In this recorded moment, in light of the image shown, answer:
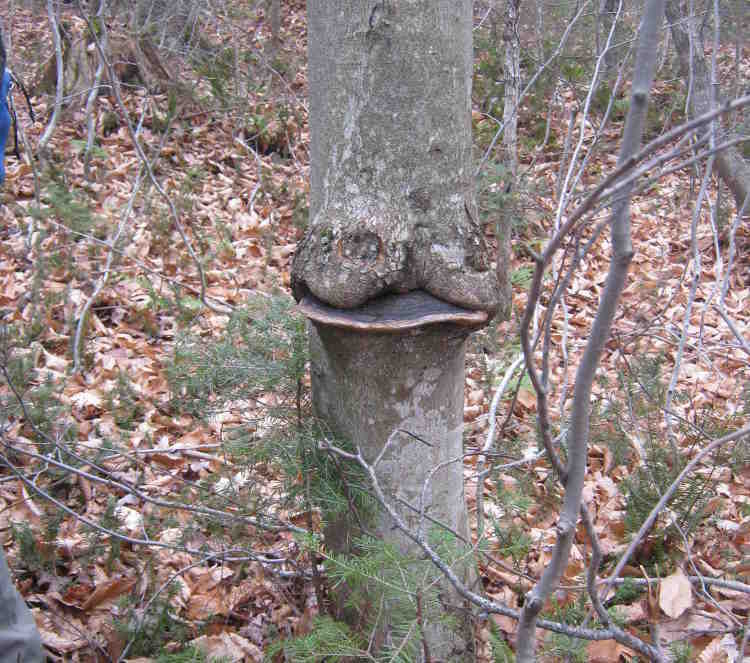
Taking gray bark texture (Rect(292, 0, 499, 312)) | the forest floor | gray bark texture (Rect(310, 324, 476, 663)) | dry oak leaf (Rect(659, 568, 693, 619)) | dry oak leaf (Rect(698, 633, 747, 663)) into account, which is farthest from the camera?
the forest floor

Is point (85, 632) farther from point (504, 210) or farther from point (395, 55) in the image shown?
point (504, 210)

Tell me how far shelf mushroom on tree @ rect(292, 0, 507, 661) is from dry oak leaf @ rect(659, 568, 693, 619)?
1076mm

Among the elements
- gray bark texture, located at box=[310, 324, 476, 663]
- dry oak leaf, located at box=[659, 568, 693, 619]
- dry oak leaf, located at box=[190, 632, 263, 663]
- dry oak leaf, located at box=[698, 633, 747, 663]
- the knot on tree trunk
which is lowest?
dry oak leaf, located at box=[190, 632, 263, 663]

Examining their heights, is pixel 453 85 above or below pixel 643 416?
above

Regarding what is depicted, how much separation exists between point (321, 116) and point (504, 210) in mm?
2760

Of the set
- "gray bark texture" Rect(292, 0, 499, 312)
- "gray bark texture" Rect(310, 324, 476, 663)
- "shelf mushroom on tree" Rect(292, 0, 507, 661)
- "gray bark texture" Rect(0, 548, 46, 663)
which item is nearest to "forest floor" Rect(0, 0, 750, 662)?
"gray bark texture" Rect(310, 324, 476, 663)

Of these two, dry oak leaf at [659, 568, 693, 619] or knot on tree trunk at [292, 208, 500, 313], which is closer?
knot on tree trunk at [292, 208, 500, 313]

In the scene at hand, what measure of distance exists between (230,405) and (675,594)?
5.82 feet

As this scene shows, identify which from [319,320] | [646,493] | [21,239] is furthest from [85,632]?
[21,239]

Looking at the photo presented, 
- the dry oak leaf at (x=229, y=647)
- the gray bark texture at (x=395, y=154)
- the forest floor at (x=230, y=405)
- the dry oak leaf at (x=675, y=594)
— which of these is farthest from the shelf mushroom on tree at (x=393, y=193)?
the dry oak leaf at (x=675, y=594)

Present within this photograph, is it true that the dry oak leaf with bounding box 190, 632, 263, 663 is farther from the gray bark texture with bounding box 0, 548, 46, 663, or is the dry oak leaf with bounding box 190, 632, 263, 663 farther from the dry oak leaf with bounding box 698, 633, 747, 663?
the dry oak leaf with bounding box 698, 633, 747, 663

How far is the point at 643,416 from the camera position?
8.54 ft

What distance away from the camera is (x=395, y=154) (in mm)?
1447

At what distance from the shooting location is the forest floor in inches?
84.4
